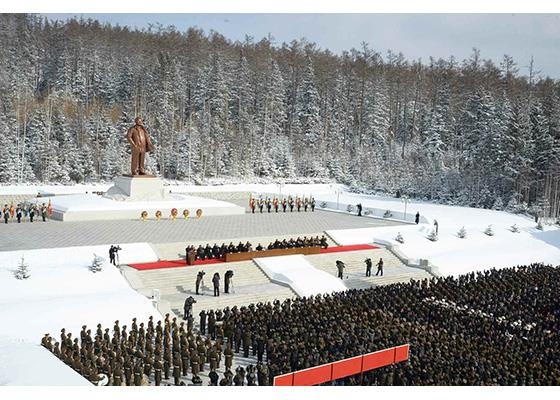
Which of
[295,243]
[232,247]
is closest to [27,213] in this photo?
[232,247]

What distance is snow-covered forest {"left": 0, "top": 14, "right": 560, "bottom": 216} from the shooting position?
41.6 m

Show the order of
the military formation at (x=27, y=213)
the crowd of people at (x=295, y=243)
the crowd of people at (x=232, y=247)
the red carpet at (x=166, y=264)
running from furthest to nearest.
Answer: the military formation at (x=27, y=213)
the crowd of people at (x=295, y=243)
the crowd of people at (x=232, y=247)
the red carpet at (x=166, y=264)

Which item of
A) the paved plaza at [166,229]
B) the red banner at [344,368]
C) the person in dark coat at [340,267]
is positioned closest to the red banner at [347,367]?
the red banner at [344,368]

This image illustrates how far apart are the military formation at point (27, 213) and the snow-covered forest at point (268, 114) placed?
41.9ft

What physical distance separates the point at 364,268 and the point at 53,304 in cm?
1115

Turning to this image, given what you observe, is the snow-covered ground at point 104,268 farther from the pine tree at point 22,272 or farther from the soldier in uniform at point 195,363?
the soldier in uniform at point 195,363

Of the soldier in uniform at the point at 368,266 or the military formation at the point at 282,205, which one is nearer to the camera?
the soldier in uniform at the point at 368,266

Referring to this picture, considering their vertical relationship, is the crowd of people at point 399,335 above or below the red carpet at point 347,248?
below

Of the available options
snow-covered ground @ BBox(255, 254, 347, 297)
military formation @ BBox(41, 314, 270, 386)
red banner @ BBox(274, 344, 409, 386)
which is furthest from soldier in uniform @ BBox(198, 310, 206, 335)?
snow-covered ground @ BBox(255, 254, 347, 297)

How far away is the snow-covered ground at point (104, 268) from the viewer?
13.0 metres

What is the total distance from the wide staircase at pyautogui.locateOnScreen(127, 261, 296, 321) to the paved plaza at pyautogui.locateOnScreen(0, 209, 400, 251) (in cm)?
303

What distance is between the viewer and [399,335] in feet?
43.4

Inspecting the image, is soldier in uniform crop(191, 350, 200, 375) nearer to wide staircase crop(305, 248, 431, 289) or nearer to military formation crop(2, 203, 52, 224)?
wide staircase crop(305, 248, 431, 289)

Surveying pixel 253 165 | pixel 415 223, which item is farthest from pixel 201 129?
pixel 415 223
